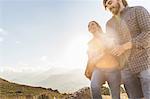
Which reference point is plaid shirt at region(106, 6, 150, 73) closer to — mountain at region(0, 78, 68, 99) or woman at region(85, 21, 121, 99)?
woman at region(85, 21, 121, 99)

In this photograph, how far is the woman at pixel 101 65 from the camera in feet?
11.1

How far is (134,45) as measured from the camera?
2.77m

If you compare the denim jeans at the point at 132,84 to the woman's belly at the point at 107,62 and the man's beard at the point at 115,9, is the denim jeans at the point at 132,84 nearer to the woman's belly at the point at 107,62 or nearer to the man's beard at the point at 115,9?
the woman's belly at the point at 107,62

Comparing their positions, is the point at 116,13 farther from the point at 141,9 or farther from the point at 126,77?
the point at 126,77

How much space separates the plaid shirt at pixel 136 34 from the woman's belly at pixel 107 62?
1.41 ft

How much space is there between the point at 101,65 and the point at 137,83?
816 millimetres

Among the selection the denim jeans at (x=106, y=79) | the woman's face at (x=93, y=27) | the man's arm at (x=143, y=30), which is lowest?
the denim jeans at (x=106, y=79)

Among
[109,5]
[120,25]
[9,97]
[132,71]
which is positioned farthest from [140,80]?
[9,97]

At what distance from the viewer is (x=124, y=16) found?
9.68 feet

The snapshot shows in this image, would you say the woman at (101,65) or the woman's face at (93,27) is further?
the woman's face at (93,27)

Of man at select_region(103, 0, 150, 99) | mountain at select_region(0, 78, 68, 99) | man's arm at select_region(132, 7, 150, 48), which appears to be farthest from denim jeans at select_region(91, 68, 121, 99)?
mountain at select_region(0, 78, 68, 99)

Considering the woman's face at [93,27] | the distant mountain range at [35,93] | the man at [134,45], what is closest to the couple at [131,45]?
the man at [134,45]

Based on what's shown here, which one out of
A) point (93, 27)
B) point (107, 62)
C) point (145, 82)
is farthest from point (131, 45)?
point (93, 27)

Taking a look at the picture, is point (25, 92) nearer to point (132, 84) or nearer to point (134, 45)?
point (132, 84)
